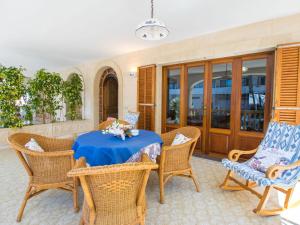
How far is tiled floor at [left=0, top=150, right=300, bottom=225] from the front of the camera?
195 cm

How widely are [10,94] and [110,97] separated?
312 centimetres

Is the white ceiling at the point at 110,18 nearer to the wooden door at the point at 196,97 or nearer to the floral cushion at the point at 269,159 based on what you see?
the wooden door at the point at 196,97

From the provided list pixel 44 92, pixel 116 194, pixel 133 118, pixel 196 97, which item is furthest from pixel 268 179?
pixel 44 92

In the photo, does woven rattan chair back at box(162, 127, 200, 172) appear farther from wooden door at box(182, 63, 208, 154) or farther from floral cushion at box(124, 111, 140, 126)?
floral cushion at box(124, 111, 140, 126)

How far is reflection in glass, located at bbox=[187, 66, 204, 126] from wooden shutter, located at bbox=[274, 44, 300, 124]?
1.49m

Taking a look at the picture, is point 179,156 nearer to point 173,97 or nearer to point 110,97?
point 173,97

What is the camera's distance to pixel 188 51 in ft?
13.5

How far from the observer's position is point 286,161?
2293mm

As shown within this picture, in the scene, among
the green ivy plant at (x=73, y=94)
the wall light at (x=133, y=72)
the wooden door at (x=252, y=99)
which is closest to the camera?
the wooden door at (x=252, y=99)

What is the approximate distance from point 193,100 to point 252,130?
1.36 meters

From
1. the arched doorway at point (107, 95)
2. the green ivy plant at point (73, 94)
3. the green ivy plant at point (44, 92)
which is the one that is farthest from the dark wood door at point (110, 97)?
the green ivy plant at point (44, 92)

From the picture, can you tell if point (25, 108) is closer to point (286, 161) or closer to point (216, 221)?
point (216, 221)

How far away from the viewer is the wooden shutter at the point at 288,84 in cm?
287

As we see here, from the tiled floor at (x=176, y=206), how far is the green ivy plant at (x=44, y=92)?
108 inches
